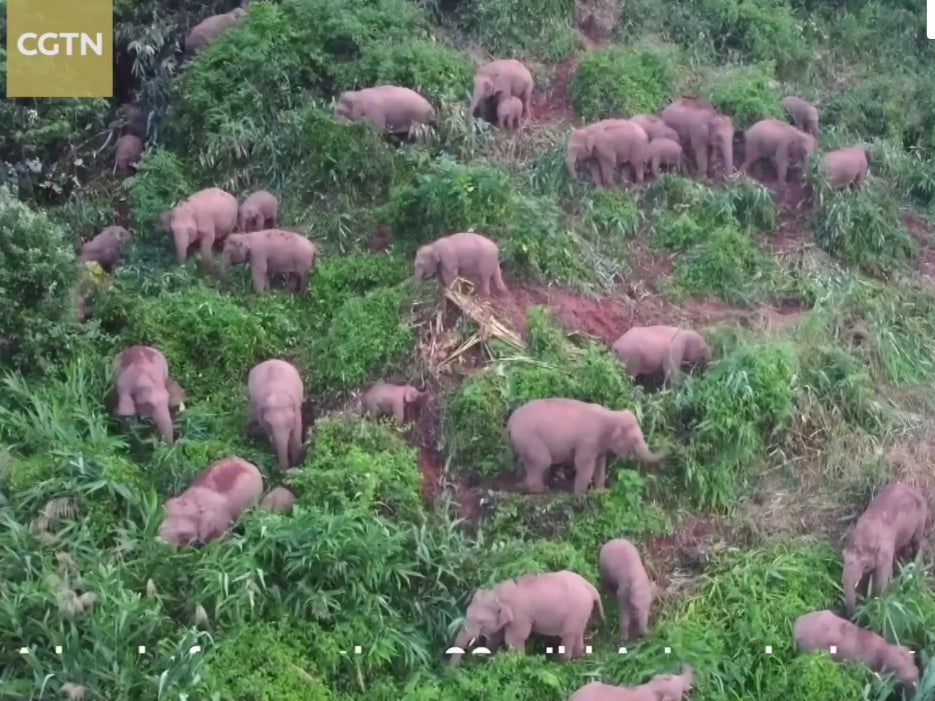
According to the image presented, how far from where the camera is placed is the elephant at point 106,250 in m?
11.2

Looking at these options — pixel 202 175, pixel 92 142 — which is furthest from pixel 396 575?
pixel 92 142

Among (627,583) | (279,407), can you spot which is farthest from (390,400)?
(627,583)

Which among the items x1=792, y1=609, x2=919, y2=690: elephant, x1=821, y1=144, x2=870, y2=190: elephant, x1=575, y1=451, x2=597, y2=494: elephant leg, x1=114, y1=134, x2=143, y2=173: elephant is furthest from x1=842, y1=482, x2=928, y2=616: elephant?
x1=114, y1=134, x2=143, y2=173: elephant

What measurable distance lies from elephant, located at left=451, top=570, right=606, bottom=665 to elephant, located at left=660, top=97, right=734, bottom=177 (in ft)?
17.7

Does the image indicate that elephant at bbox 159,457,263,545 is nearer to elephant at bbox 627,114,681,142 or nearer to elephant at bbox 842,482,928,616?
elephant at bbox 842,482,928,616

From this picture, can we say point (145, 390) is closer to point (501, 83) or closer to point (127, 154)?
point (127, 154)

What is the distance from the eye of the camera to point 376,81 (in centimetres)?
1231

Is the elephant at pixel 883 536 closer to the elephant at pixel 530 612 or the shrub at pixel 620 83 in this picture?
the elephant at pixel 530 612

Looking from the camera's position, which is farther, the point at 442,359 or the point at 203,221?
the point at 203,221

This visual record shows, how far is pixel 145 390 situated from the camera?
9172 millimetres

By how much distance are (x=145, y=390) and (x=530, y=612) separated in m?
3.24

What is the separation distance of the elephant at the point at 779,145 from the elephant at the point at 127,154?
5.81m

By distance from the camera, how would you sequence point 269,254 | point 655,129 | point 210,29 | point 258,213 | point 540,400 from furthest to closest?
point 210,29 < point 655,129 < point 258,213 < point 269,254 < point 540,400

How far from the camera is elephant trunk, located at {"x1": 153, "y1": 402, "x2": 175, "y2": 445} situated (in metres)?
9.09
